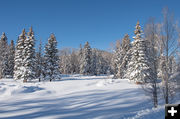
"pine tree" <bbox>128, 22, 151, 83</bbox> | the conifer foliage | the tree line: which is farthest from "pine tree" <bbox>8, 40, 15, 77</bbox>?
"pine tree" <bbox>128, 22, 151, 83</bbox>

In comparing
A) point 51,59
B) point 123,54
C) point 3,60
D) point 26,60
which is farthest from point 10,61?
point 123,54

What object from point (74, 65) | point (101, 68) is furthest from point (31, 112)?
point (74, 65)

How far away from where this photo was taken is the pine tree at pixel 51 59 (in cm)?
2911

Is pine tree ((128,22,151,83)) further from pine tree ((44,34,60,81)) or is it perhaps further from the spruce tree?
the spruce tree

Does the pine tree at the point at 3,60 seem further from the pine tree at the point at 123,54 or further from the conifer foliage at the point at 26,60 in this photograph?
the pine tree at the point at 123,54

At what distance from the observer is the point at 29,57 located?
27047 mm

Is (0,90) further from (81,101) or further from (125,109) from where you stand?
(125,109)

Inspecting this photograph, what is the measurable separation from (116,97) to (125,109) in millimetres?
2875

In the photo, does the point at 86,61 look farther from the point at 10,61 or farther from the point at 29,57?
the point at 29,57

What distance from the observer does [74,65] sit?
3031 inches

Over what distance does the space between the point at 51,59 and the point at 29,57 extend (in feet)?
15.0

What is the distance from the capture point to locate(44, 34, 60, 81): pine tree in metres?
29.1

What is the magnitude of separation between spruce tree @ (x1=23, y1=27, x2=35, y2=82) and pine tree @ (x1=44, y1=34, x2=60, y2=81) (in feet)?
9.75

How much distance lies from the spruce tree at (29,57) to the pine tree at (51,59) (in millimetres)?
2973
